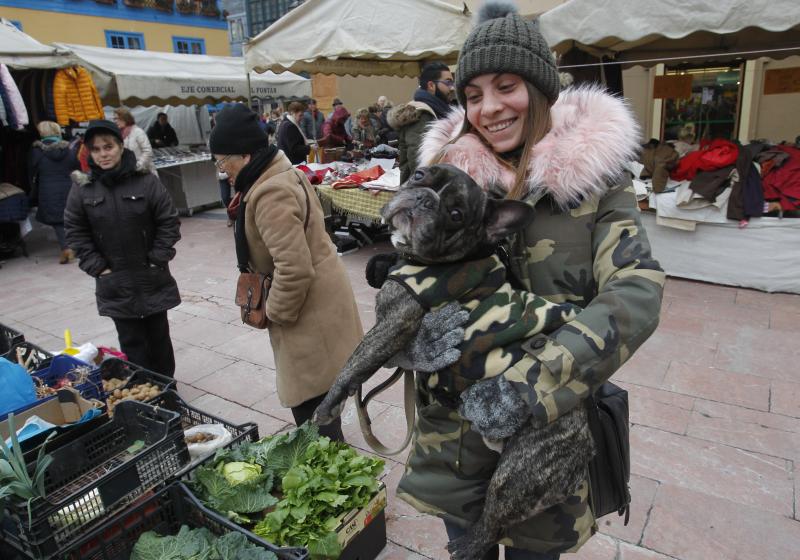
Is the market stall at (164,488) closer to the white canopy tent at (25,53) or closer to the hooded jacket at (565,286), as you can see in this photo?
the hooded jacket at (565,286)

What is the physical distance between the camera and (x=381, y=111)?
40.4ft

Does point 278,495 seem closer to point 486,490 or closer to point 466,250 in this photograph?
point 486,490

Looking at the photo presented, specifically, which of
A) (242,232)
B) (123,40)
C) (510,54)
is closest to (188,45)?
(123,40)

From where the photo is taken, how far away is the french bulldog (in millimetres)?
1299

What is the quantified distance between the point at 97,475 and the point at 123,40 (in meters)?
25.5

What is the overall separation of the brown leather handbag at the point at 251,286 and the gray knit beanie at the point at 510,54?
1545 millimetres

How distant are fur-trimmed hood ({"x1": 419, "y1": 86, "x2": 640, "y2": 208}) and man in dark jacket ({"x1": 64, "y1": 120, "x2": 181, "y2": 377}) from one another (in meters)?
2.77

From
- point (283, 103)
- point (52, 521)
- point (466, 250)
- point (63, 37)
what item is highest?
point (63, 37)

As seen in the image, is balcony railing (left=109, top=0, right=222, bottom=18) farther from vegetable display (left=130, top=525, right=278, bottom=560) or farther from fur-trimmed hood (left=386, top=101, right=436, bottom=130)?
vegetable display (left=130, top=525, right=278, bottom=560)

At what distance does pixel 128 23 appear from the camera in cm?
2294

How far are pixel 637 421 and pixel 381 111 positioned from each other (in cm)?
1008

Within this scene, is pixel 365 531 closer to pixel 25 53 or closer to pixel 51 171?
pixel 51 171

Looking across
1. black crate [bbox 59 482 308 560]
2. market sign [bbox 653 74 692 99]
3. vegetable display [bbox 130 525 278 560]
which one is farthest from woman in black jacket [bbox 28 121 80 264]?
market sign [bbox 653 74 692 99]

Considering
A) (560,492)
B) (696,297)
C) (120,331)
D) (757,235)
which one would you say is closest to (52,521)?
(560,492)
